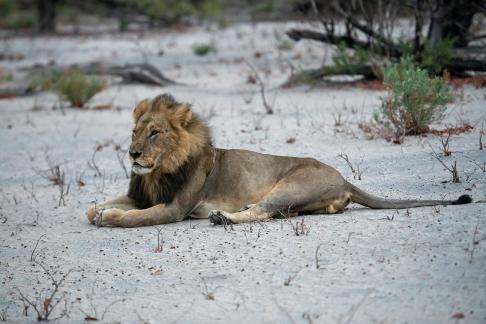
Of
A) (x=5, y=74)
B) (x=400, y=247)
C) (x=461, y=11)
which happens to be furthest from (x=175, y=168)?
(x=5, y=74)

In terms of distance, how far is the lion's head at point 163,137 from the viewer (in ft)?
20.0

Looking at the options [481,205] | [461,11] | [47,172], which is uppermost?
[461,11]

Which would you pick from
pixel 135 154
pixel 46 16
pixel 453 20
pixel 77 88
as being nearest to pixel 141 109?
pixel 135 154

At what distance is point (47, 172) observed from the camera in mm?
9039

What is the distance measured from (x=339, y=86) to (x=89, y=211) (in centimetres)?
702

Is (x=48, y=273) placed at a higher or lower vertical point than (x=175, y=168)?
lower

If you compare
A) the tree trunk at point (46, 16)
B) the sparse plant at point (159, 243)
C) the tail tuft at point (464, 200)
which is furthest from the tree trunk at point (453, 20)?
the tree trunk at point (46, 16)

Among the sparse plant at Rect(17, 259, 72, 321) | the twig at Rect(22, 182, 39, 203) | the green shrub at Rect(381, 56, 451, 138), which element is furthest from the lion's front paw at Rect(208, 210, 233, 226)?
the green shrub at Rect(381, 56, 451, 138)

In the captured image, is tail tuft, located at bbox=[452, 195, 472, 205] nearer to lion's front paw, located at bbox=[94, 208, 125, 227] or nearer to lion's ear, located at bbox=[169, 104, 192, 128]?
lion's ear, located at bbox=[169, 104, 192, 128]

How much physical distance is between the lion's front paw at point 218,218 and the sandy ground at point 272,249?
2.7 inches

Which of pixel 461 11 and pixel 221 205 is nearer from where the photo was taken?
pixel 221 205

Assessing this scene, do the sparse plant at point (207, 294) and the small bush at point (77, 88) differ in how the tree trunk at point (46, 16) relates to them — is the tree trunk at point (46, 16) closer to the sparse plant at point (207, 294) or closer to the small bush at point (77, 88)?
the small bush at point (77, 88)

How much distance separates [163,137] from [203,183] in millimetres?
509

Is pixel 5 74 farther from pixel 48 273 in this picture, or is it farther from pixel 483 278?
pixel 483 278
